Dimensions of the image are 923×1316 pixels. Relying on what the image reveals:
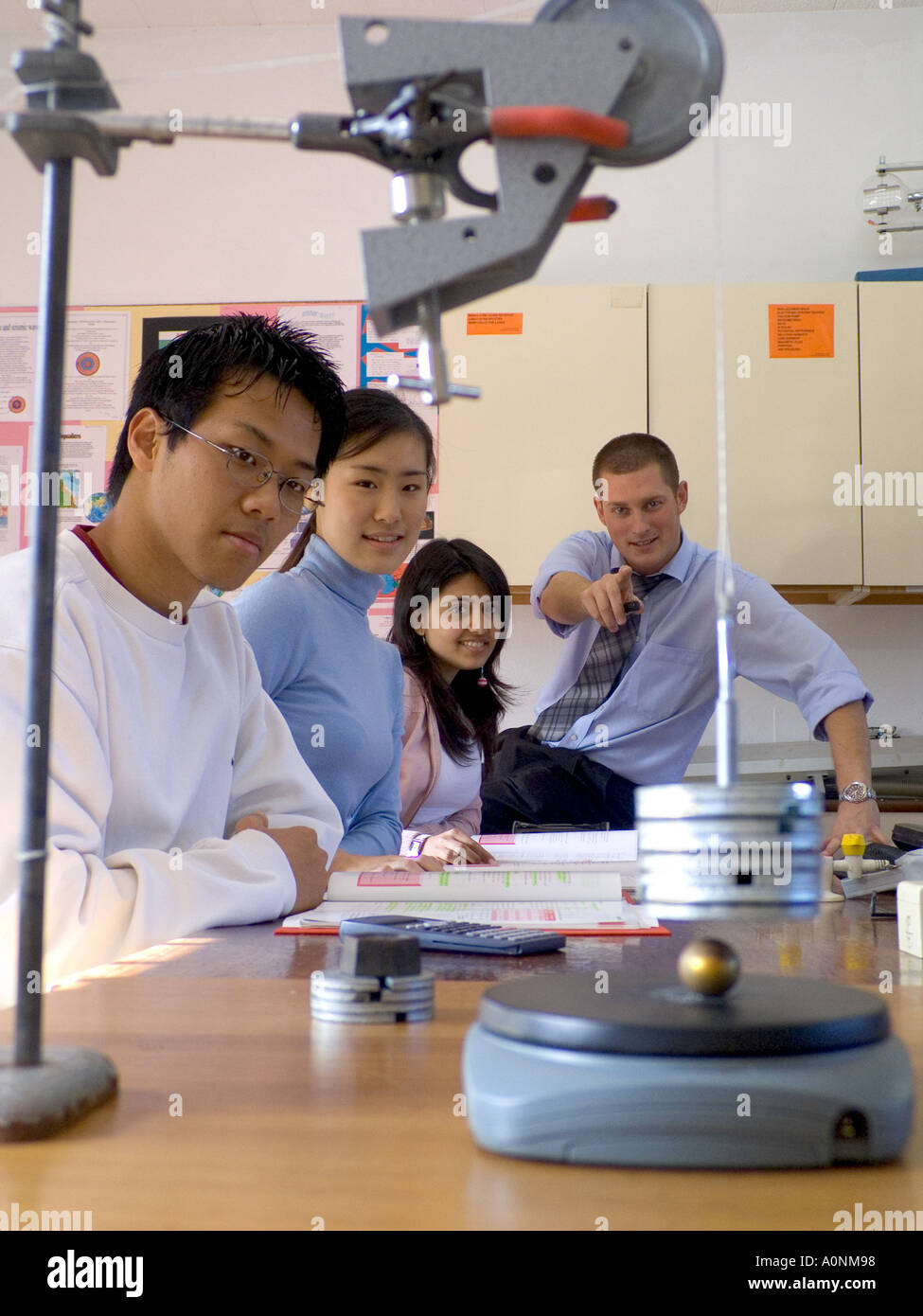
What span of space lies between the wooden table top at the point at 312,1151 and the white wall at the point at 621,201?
265cm

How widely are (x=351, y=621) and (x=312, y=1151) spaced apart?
4.97ft

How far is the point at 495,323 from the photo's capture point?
9.82 ft

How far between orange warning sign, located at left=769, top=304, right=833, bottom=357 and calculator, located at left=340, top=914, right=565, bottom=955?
2415 mm

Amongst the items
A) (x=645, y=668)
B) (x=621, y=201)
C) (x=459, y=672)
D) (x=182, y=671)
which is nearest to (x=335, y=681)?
(x=182, y=671)

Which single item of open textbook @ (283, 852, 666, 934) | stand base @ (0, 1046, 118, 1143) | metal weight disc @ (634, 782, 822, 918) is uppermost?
metal weight disc @ (634, 782, 822, 918)

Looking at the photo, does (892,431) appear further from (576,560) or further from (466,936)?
(466,936)

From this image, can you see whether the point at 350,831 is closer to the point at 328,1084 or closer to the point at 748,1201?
the point at 328,1084

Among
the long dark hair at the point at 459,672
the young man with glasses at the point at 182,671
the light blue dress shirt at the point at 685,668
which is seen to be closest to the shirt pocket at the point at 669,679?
the light blue dress shirt at the point at 685,668

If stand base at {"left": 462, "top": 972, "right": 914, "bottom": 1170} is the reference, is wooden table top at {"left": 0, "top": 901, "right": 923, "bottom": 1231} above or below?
below

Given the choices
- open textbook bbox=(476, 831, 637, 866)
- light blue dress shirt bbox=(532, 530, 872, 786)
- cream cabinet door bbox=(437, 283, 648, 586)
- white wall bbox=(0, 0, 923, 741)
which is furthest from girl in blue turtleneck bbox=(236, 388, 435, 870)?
white wall bbox=(0, 0, 923, 741)

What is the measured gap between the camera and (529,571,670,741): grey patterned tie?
100 inches

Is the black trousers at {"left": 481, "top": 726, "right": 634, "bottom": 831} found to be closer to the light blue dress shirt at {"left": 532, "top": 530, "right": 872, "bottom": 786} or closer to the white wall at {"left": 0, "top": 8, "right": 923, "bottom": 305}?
the light blue dress shirt at {"left": 532, "top": 530, "right": 872, "bottom": 786}

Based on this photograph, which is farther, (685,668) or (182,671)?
(685,668)

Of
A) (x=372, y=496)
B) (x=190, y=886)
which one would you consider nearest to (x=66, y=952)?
(x=190, y=886)
